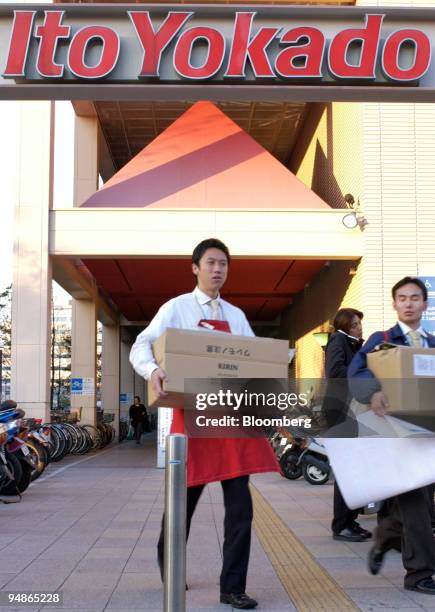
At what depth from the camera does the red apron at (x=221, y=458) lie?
4.11 metres

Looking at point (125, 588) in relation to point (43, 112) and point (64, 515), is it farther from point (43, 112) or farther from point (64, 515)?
point (43, 112)

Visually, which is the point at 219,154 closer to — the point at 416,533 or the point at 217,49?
the point at 217,49

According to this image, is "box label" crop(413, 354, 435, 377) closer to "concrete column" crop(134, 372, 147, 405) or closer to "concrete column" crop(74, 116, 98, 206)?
"concrete column" crop(74, 116, 98, 206)

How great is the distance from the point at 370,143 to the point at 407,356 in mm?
11987

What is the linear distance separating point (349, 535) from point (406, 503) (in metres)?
2.06

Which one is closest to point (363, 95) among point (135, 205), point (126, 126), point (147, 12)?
point (147, 12)

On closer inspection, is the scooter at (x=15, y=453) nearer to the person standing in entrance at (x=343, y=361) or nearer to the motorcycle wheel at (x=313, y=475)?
the motorcycle wheel at (x=313, y=475)

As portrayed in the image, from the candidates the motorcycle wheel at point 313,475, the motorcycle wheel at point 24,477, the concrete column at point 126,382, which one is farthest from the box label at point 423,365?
the concrete column at point 126,382

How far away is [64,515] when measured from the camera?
8078mm

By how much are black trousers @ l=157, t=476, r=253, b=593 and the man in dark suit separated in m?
0.75

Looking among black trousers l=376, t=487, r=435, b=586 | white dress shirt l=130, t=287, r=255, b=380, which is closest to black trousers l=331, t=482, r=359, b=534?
black trousers l=376, t=487, r=435, b=586

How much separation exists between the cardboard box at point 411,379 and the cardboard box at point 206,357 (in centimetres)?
65

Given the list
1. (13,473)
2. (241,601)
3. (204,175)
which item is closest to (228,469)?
(241,601)

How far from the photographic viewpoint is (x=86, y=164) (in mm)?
21469
